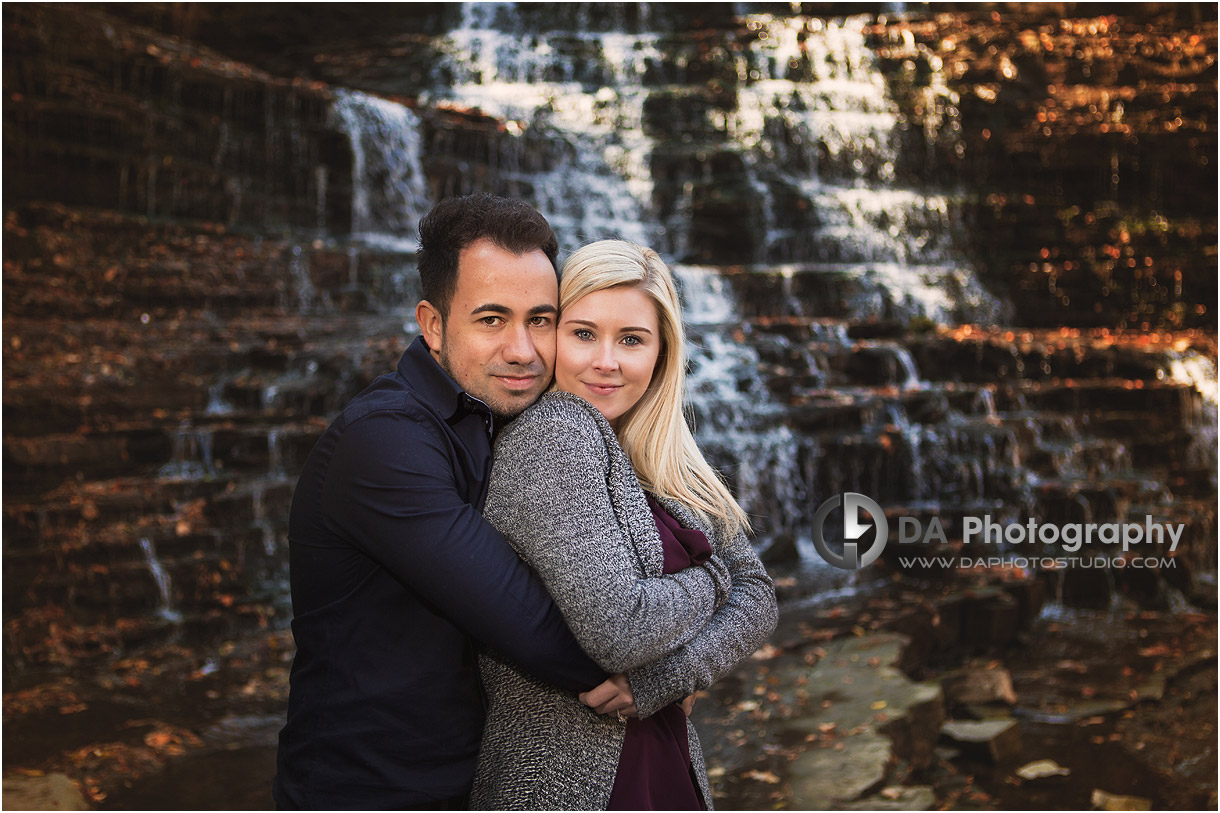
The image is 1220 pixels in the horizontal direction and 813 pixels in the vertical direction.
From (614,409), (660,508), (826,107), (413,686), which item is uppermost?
(826,107)

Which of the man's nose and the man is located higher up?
the man's nose

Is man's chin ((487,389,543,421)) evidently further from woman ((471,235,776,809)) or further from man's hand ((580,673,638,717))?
man's hand ((580,673,638,717))

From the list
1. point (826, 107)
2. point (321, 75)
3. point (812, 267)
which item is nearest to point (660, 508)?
point (812, 267)

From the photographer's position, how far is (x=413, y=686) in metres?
1.64

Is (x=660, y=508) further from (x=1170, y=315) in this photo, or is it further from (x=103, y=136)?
(x=1170, y=315)

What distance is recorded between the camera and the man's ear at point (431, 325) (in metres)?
1.85

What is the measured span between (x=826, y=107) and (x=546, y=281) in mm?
13378

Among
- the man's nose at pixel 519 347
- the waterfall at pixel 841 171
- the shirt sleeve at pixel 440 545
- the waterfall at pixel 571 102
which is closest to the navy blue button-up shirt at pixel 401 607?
the shirt sleeve at pixel 440 545

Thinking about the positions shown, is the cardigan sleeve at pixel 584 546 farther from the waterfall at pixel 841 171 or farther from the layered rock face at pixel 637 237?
the waterfall at pixel 841 171

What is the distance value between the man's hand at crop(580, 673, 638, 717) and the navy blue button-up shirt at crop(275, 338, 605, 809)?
23 mm

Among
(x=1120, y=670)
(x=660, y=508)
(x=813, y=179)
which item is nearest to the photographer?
(x=660, y=508)

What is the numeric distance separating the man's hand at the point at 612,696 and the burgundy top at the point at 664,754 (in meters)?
0.10

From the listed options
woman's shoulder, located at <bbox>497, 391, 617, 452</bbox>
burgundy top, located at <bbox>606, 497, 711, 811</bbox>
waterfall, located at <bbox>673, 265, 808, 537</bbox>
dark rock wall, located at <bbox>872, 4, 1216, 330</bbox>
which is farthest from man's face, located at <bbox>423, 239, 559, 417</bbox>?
dark rock wall, located at <bbox>872, 4, 1216, 330</bbox>

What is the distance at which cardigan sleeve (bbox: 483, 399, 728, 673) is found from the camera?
1478mm
